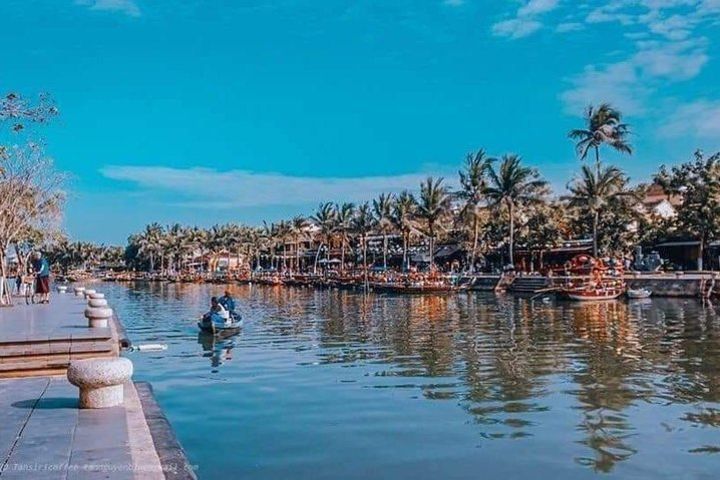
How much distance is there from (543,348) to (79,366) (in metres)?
15.6

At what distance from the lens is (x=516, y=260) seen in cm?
7369

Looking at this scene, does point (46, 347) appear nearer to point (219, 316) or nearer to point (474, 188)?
point (219, 316)

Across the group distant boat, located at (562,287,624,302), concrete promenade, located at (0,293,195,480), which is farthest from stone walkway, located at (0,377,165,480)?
distant boat, located at (562,287,624,302)

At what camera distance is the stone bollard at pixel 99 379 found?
8336 mm

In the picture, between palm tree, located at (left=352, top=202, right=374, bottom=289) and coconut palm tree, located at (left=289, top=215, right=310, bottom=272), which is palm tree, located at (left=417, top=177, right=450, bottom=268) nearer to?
palm tree, located at (left=352, top=202, right=374, bottom=289)

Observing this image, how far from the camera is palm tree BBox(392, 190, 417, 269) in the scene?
3078 inches

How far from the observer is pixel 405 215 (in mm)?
78250

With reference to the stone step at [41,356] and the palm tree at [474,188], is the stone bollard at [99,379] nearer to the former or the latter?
the stone step at [41,356]

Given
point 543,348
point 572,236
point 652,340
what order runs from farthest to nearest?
point 572,236, point 652,340, point 543,348

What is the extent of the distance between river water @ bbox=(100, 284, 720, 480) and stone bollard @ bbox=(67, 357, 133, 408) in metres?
1.55

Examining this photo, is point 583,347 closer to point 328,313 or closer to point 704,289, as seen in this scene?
point 328,313

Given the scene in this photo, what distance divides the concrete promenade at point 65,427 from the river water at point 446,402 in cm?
144

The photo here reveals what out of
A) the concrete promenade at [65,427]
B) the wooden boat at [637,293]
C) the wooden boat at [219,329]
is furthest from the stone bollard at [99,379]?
the wooden boat at [637,293]

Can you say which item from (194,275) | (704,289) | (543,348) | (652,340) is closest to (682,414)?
(543,348)
